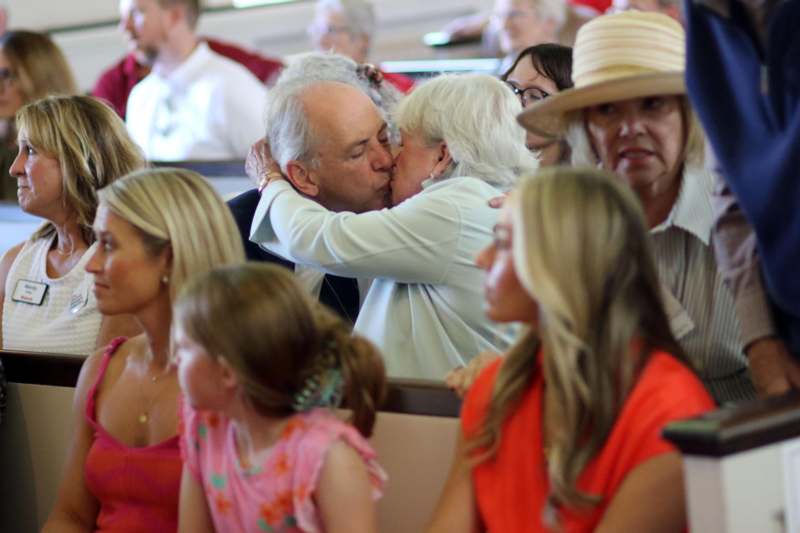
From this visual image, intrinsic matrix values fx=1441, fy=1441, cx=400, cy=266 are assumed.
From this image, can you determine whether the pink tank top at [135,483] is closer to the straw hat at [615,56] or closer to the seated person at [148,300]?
the seated person at [148,300]

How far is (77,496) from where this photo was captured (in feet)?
8.73

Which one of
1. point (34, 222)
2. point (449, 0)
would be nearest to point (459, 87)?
point (34, 222)

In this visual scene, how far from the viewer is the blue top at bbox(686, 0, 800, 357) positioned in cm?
213

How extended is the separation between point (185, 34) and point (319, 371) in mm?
4482

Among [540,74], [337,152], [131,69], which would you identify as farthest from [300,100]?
[131,69]

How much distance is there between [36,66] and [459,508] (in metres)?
3.65

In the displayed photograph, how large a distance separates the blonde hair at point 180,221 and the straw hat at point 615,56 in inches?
24.0

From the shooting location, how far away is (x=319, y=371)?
2191 millimetres

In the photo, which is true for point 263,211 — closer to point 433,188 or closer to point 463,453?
point 433,188

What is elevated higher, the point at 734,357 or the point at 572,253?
the point at 572,253

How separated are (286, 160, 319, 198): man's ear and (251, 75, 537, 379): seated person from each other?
57 mm

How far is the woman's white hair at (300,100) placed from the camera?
329 cm

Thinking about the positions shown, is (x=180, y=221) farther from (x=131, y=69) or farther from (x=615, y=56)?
(x=131, y=69)

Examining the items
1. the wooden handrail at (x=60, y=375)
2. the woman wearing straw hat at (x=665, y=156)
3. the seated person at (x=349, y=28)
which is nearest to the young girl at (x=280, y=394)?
the wooden handrail at (x=60, y=375)
